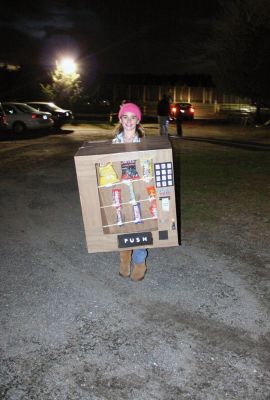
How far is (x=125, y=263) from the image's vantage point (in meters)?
4.34

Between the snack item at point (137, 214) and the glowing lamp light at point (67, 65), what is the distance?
2876 centimetres

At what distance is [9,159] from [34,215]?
6.36m

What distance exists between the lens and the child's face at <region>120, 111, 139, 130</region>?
3.95 metres

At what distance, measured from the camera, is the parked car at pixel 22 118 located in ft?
66.3

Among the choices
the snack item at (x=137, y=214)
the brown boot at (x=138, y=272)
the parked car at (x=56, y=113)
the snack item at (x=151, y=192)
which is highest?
the snack item at (x=151, y=192)

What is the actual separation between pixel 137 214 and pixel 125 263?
0.84m

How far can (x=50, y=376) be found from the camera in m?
2.88

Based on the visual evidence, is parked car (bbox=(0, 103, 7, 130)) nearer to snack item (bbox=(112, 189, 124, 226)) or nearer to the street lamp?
the street lamp

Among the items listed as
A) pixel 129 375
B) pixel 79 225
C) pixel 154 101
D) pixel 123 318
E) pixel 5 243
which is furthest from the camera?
pixel 154 101

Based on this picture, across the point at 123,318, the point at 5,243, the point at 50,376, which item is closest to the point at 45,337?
the point at 50,376

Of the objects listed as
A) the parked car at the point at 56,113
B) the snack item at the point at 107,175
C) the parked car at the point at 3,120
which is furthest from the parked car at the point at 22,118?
the snack item at the point at 107,175

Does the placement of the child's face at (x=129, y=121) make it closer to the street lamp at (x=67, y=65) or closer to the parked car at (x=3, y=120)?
the parked car at (x=3, y=120)

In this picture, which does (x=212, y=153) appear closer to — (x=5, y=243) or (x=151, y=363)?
(x=5, y=243)

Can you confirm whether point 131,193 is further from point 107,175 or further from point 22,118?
point 22,118
